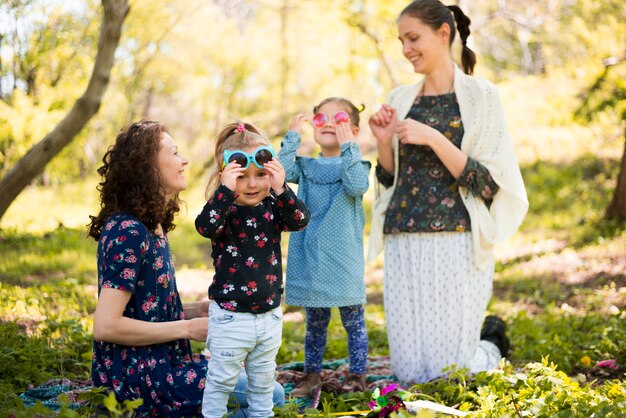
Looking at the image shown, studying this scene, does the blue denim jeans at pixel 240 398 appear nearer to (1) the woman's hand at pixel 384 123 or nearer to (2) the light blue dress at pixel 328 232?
(2) the light blue dress at pixel 328 232

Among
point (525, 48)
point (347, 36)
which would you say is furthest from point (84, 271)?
point (525, 48)

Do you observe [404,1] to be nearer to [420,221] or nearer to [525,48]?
[420,221]

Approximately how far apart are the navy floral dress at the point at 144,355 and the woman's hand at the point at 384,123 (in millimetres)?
1520

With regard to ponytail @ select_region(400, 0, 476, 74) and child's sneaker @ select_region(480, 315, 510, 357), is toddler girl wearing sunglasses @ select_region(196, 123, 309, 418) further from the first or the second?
child's sneaker @ select_region(480, 315, 510, 357)

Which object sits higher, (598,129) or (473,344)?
(598,129)

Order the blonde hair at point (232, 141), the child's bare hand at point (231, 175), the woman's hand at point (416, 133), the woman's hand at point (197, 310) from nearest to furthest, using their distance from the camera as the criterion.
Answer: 1. the child's bare hand at point (231, 175)
2. the blonde hair at point (232, 141)
3. the woman's hand at point (197, 310)
4. the woman's hand at point (416, 133)

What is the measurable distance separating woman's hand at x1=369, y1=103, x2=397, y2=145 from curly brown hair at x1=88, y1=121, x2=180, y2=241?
1.36 m

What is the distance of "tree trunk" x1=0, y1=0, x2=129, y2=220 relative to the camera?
500 cm

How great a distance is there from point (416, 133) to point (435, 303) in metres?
0.99

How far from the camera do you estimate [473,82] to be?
3797 mm

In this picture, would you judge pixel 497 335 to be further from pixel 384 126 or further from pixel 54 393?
pixel 54 393

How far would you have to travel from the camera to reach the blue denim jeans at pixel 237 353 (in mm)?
2631

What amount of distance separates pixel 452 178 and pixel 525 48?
25.7m

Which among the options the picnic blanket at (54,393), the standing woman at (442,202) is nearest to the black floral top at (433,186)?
the standing woman at (442,202)
